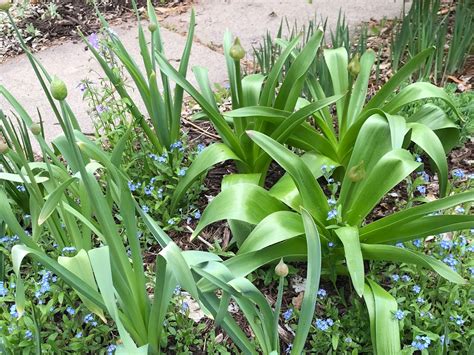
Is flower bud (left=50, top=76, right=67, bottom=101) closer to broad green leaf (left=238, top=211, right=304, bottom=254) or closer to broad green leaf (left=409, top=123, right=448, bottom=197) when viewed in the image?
broad green leaf (left=238, top=211, right=304, bottom=254)

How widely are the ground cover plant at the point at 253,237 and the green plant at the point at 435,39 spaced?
412 mm

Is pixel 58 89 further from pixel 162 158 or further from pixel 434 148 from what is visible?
pixel 434 148

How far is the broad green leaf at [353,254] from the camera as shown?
1.36 meters

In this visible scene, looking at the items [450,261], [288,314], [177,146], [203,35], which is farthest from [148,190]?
[203,35]

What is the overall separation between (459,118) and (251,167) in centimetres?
82

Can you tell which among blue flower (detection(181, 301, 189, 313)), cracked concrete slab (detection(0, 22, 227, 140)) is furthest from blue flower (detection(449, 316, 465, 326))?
cracked concrete slab (detection(0, 22, 227, 140))

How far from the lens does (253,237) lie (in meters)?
1.51

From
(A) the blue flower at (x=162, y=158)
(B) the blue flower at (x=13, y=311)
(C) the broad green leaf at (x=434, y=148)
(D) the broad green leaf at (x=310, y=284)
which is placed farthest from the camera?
(A) the blue flower at (x=162, y=158)

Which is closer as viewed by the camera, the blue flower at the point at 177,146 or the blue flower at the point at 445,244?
the blue flower at the point at 445,244

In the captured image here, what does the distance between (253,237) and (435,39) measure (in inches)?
62.4

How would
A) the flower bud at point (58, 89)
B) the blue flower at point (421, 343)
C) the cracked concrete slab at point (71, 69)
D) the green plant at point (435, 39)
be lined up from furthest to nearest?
the cracked concrete slab at point (71, 69), the green plant at point (435, 39), the blue flower at point (421, 343), the flower bud at point (58, 89)

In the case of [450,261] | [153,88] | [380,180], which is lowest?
[450,261]

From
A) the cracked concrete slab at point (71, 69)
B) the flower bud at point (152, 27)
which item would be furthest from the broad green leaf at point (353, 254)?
the cracked concrete slab at point (71, 69)

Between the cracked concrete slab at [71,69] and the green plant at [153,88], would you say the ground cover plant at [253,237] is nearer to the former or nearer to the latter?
the green plant at [153,88]
